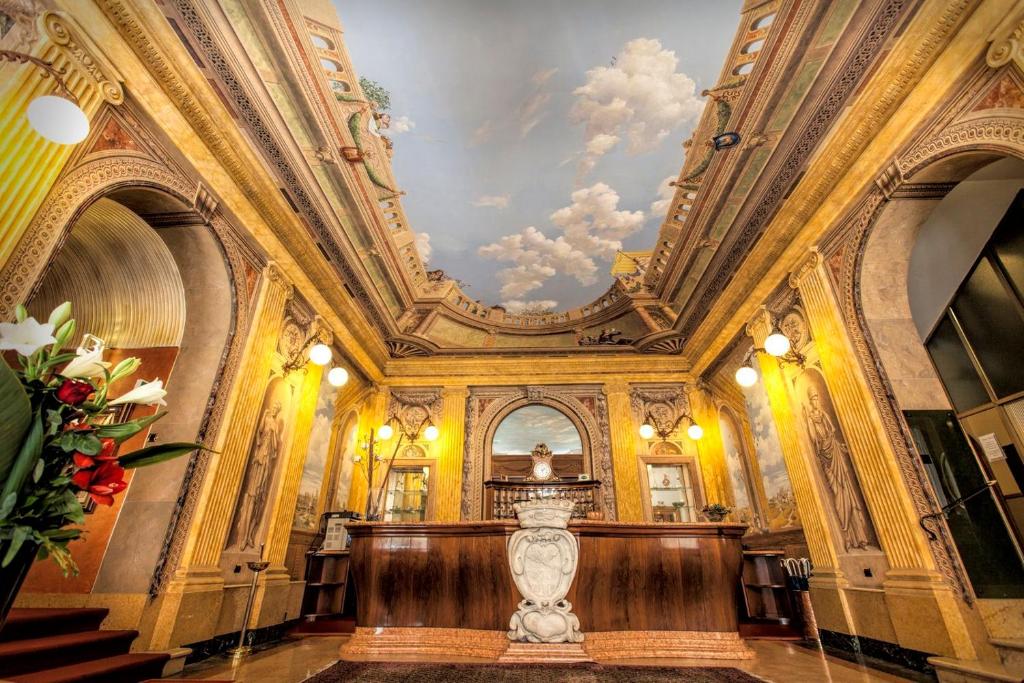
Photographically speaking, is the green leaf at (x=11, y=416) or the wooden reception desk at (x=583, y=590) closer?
the green leaf at (x=11, y=416)

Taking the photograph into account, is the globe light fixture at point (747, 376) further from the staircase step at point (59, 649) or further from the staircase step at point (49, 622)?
the staircase step at point (49, 622)

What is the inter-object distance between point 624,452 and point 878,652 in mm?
4956

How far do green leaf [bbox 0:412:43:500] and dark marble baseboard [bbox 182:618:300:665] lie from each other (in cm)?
431

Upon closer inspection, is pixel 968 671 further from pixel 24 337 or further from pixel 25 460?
pixel 24 337

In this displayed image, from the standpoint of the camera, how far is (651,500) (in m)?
8.73

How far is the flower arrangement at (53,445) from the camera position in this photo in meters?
1.13

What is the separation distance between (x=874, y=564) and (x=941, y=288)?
3.34 m

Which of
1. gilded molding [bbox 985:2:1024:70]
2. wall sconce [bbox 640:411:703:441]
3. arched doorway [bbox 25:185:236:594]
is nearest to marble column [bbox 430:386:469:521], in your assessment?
wall sconce [bbox 640:411:703:441]

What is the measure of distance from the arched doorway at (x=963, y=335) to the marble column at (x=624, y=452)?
4.92m

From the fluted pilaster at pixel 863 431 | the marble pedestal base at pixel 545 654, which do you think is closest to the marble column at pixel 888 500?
the fluted pilaster at pixel 863 431

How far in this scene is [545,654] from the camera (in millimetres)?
3715

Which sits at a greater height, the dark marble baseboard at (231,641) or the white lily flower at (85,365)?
the white lily flower at (85,365)

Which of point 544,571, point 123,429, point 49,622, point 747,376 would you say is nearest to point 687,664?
point 544,571

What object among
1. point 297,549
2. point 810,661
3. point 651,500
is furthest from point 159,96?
point 651,500
